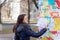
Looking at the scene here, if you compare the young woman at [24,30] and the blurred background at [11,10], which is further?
the blurred background at [11,10]

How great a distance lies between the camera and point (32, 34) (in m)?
5.54

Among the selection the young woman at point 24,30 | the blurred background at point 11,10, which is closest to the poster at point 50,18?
the young woman at point 24,30

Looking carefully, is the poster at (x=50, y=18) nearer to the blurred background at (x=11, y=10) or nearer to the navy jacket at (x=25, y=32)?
the navy jacket at (x=25, y=32)

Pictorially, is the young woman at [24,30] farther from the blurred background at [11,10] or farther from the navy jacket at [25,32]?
→ the blurred background at [11,10]

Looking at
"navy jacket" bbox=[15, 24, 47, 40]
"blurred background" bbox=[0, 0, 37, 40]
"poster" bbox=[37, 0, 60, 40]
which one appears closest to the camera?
"navy jacket" bbox=[15, 24, 47, 40]

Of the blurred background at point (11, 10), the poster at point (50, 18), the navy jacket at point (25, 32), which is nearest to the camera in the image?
the navy jacket at point (25, 32)

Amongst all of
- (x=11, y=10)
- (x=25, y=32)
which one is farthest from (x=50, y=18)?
(x=11, y=10)

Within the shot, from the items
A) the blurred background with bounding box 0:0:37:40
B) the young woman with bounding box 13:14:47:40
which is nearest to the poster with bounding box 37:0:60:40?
the young woman with bounding box 13:14:47:40

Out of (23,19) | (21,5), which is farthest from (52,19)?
(21,5)

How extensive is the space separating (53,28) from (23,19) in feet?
2.76

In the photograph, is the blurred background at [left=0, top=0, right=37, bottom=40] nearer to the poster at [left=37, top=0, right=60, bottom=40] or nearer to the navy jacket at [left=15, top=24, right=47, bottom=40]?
the poster at [left=37, top=0, right=60, bottom=40]

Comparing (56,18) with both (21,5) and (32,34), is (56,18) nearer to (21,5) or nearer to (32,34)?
(32,34)

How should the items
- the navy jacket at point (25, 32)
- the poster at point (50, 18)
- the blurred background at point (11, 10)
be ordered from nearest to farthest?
the navy jacket at point (25, 32) < the poster at point (50, 18) < the blurred background at point (11, 10)

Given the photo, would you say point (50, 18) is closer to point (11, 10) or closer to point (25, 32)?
point (25, 32)
